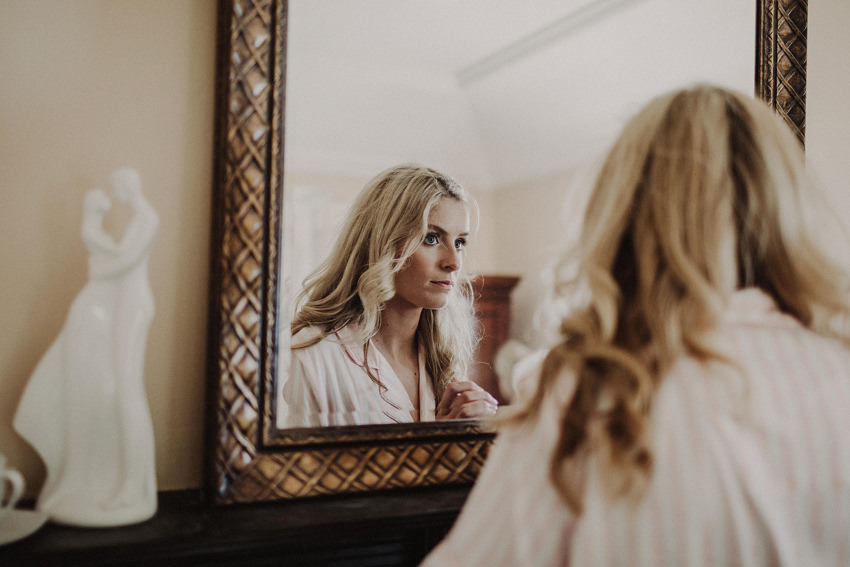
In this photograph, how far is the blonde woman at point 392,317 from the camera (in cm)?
102

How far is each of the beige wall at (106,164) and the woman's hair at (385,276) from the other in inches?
7.7

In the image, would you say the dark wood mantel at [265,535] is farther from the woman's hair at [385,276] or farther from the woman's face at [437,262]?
the woman's face at [437,262]

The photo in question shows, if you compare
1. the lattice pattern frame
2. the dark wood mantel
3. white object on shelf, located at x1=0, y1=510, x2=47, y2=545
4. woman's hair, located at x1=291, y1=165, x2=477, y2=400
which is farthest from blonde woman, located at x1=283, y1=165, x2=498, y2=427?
the lattice pattern frame

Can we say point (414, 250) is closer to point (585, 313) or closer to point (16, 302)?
point (585, 313)

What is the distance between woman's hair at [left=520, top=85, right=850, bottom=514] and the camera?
0.62m

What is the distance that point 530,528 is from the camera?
645 mm

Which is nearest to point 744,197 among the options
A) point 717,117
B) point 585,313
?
point 717,117

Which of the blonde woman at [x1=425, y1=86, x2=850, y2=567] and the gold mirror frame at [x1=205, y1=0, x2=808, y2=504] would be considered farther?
the gold mirror frame at [x1=205, y1=0, x2=808, y2=504]

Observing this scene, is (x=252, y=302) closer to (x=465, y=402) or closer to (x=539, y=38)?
(x=465, y=402)

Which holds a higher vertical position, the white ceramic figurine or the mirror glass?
the mirror glass

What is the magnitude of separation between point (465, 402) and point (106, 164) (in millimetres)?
710

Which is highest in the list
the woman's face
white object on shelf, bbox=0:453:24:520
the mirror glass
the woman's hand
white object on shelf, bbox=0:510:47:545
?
the mirror glass

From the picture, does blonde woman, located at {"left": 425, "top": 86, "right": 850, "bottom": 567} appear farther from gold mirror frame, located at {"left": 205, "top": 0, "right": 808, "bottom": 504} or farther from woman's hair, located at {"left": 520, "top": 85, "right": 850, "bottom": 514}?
gold mirror frame, located at {"left": 205, "top": 0, "right": 808, "bottom": 504}

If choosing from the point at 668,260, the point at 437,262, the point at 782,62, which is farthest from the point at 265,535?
the point at 782,62
